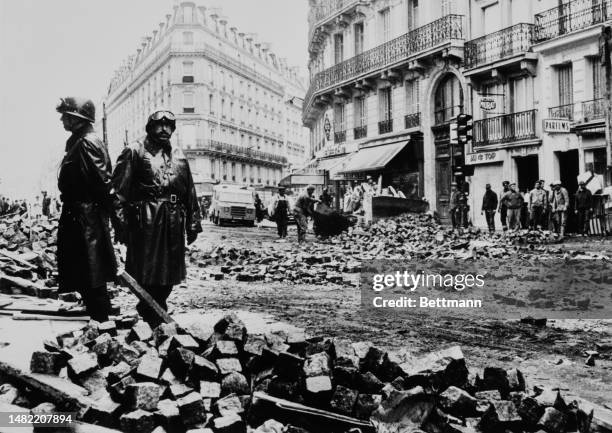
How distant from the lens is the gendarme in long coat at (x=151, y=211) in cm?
607

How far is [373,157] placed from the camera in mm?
29281

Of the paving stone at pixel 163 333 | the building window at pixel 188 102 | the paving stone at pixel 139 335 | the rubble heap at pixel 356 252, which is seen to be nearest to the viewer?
the paving stone at pixel 163 333

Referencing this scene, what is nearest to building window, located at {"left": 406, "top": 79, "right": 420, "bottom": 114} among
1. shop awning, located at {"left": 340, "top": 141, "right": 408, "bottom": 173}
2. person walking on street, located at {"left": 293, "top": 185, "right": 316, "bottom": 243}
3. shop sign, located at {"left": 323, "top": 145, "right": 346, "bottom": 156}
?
shop awning, located at {"left": 340, "top": 141, "right": 408, "bottom": 173}

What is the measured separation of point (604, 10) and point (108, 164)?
64.0 ft

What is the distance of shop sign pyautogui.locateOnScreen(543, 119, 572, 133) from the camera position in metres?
21.9

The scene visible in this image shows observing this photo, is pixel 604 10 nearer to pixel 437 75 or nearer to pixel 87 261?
pixel 437 75

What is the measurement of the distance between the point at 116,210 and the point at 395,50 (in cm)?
2484

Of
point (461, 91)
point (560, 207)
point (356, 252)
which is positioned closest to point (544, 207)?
point (560, 207)

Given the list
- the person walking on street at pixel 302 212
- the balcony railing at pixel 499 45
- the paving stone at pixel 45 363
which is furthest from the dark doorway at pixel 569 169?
the paving stone at pixel 45 363

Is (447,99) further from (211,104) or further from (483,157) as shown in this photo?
(211,104)

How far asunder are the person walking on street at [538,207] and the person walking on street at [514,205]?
0.39 m

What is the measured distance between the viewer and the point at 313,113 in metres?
39.9

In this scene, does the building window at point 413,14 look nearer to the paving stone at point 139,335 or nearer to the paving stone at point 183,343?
the paving stone at point 139,335

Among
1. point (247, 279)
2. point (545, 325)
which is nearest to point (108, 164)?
point (545, 325)
